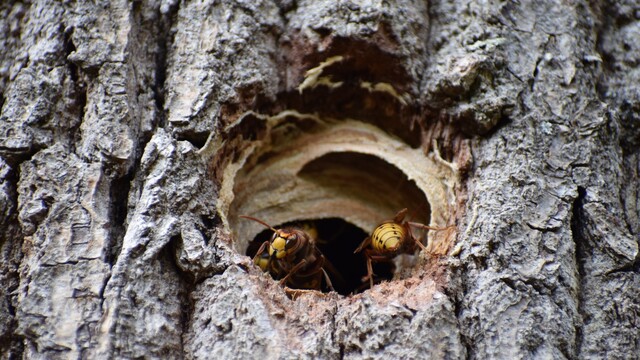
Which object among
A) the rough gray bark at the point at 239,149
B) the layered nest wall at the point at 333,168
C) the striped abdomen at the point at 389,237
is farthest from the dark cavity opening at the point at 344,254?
the rough gray bark at the point at 239,149

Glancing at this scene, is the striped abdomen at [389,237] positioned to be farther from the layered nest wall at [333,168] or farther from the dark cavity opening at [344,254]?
the dark cavity opening at [344,254]

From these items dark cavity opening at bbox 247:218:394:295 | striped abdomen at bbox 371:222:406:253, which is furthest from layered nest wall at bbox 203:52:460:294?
striped abdomen at bbox 371:222:406:253

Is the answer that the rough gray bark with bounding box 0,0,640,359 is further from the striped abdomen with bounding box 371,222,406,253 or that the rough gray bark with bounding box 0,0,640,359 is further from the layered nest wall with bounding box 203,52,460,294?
the striped abdomen with bounding box 371,222,406,253

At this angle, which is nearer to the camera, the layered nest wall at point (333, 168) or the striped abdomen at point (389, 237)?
the layered nest wall at point (333, 168)

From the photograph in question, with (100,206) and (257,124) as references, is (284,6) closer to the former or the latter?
(257,124)

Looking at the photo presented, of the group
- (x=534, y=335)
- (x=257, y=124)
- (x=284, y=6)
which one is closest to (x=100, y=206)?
(x=257, y=124)

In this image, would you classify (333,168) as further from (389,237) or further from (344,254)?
(344,254)
